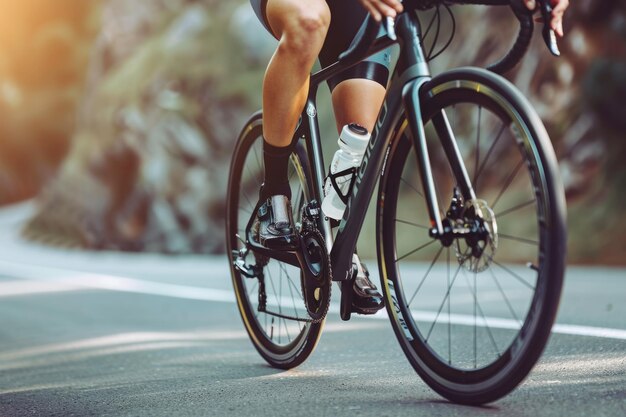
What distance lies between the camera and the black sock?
4.19m

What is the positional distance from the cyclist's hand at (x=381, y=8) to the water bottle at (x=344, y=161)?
25.1 inches

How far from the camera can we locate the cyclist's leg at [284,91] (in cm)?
366

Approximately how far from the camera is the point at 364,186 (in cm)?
355

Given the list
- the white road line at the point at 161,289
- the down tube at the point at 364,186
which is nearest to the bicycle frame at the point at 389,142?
the down tube at the point at 364,186

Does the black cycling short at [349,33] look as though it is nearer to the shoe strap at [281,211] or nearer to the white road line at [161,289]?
the shoe strap at [281,211]

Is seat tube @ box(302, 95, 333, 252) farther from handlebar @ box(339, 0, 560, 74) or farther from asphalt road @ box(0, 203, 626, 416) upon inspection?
asphalt road @ box(0, 203, 626, 416)

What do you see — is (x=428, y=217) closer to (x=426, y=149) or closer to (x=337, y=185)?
(x=337, y=185)

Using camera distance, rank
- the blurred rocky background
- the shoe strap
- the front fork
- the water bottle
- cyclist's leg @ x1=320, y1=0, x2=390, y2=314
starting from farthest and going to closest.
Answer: the blurred rocky background → the shoe strap → cyclist's leg @ x1=320, y1=0, x2=390, y2=314 → the water bottle → the front fork

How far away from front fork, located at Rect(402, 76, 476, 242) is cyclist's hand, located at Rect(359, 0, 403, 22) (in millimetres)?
235

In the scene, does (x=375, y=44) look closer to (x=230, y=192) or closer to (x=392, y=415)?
(x=392, y=415)

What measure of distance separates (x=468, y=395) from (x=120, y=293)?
24.4ft

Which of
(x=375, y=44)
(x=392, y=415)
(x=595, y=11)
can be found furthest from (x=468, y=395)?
(x=595, y=11)

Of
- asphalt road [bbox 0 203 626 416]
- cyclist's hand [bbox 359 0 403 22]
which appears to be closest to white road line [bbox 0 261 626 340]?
asphalt road [bbox 0 203 626 416]

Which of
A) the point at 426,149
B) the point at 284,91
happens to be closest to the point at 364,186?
the point at 426,149
